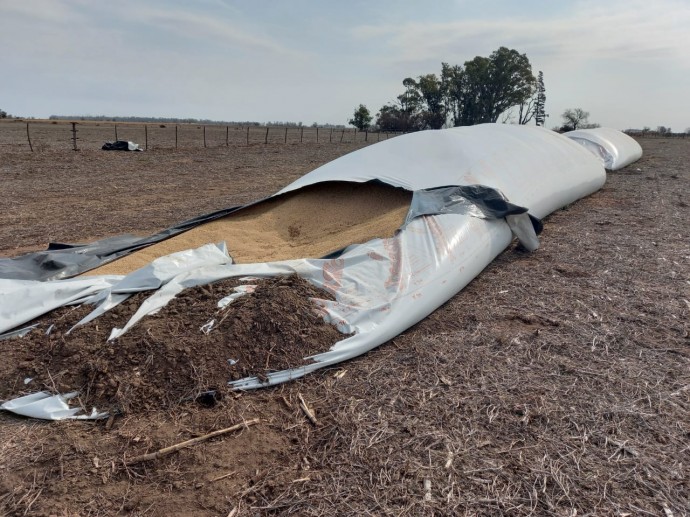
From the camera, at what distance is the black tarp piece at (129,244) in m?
3.85

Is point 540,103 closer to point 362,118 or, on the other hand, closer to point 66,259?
point 362,118

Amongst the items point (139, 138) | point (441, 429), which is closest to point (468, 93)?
point (139, 138)

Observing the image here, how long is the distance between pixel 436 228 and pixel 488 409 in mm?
1851

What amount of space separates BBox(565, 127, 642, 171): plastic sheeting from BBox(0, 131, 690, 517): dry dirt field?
964 cm

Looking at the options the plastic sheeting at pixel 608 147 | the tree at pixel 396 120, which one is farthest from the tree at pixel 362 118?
the plastic sheeting at pixel 608 147

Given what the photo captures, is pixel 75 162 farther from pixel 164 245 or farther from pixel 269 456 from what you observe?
pixel 269 456

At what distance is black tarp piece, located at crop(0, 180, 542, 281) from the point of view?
3848 millimetres

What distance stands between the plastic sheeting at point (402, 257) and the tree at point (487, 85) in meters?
48.4

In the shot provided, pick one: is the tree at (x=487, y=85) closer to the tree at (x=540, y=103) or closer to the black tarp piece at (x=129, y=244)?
the tree at (x=540, y=103)

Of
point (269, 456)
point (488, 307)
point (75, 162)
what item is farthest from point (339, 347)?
point (75, 162)

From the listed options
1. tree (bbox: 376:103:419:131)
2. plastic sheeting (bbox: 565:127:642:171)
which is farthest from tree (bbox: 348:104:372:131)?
plastic sheeting (bbox: 565:127:642:171)

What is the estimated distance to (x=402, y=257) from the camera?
11.5ft

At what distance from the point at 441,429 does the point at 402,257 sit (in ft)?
5.06

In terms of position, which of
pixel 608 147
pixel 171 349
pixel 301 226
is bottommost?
pixel 171 349
